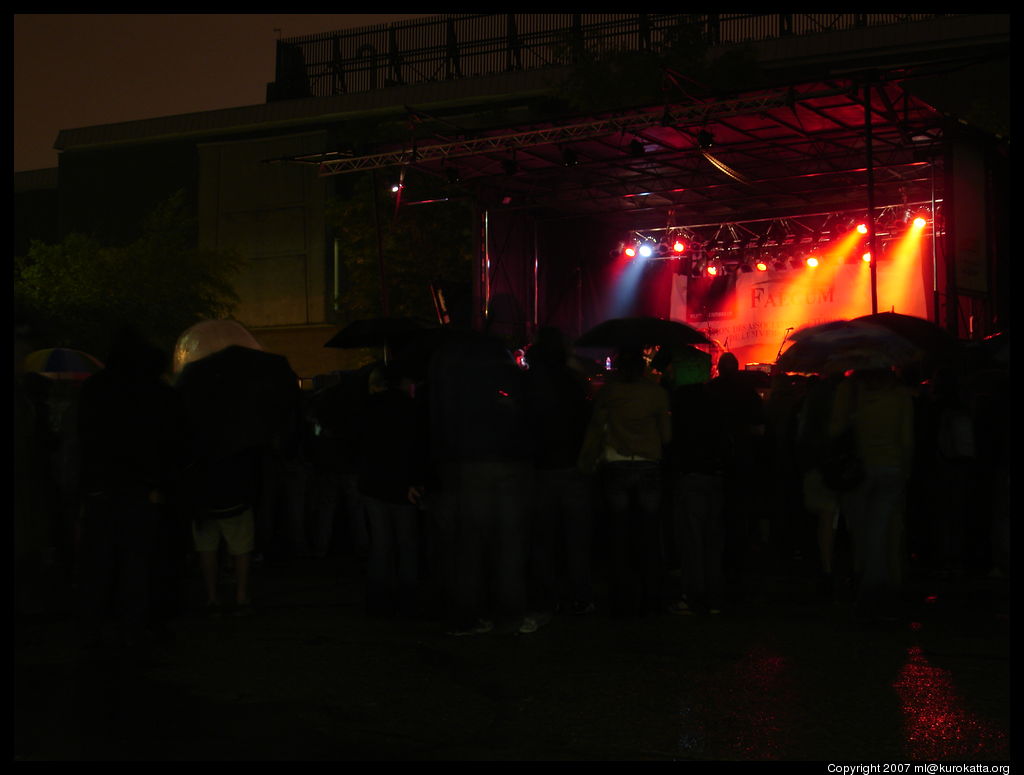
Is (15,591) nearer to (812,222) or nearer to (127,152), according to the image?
(812,222)

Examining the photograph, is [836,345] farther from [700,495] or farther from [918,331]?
[700,495]

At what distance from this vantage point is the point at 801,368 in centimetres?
998

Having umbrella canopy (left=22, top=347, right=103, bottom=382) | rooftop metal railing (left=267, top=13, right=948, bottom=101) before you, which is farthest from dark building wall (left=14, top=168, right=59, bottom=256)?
umbrella canopy (left=22, top=347, right=103, bottom=382)

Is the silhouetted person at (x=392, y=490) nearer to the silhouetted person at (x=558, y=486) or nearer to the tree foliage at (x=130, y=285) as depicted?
the silhouetted person at (x=558, y=486)

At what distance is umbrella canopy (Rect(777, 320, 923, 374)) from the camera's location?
9.25 meters

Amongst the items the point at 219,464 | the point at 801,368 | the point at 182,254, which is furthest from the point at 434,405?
the point at 182,254

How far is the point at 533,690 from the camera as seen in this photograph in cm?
604

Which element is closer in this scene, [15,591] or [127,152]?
[15,591]

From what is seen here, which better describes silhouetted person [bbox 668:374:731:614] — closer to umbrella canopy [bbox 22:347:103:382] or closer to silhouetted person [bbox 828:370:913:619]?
silhouetted person [bbox 828:370:913:619]

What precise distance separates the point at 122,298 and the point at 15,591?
33.6 metres

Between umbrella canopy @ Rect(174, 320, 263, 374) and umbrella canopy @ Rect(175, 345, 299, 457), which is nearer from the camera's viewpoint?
umbrella canopy @ Rect(175, 345, 299, 457)

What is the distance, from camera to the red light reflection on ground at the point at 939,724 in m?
4.83

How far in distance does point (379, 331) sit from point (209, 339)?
5.04 feet

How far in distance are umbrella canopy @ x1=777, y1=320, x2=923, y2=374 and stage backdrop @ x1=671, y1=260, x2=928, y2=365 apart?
A: 13.7 meters
